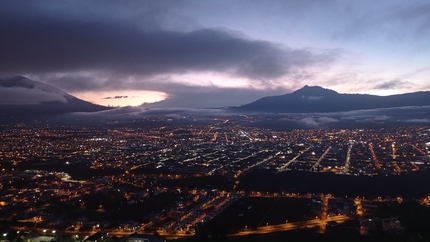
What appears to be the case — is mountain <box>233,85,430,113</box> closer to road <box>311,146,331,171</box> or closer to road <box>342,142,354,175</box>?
road <box>342,142,354,175</box>

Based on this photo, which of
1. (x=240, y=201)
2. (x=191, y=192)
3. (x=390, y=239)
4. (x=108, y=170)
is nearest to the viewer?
→ (x=390, y=239)

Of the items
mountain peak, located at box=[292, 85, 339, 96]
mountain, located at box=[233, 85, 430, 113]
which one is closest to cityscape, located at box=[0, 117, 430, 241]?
mountain, located at box=[233, 85, 430, 113]

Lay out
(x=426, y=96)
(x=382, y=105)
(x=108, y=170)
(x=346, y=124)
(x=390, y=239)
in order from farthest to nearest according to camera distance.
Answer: (x=382, y=105) → (x=426, y=96) → (x=346, y=124) → (x=108, y=170) → (x=390, y=239)

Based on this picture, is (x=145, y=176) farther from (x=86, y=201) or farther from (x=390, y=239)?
(x=390, y=239)

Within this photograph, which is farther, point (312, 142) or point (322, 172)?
point (312, 142)

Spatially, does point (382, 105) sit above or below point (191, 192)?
above

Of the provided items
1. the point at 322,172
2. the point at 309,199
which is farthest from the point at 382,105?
the point at 309,199

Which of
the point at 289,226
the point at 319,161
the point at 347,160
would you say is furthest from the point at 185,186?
the point at 347,160

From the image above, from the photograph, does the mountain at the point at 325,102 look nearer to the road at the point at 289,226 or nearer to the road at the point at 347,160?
the road at the point at 347,160

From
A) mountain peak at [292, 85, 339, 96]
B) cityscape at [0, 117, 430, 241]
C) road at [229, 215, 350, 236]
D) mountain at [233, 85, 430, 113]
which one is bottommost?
road at [229, 215, 350, 236]
